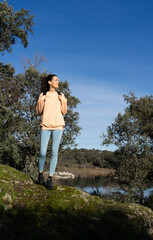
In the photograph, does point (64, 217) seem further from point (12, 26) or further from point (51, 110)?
Result: point (12, 26)

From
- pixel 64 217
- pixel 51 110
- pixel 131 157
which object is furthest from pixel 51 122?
pixel 131 157

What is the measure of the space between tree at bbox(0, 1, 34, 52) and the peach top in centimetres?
1716

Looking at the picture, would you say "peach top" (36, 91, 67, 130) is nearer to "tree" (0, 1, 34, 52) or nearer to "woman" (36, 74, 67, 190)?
"woman" (36, 74, 67, 190)

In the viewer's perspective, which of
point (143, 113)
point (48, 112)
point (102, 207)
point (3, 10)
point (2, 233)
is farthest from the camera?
point (143, 113)

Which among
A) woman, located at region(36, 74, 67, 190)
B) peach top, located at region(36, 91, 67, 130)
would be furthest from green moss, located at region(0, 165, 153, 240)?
peach top, located at region(36, 91, 67, 130)

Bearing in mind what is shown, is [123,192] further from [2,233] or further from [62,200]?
[2,233]

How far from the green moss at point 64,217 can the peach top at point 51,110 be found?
183 centimetres

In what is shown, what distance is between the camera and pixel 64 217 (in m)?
4.16

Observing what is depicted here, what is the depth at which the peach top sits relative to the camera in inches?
234

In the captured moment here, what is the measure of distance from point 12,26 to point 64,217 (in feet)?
68.8

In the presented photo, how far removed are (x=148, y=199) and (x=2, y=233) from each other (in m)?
22.9

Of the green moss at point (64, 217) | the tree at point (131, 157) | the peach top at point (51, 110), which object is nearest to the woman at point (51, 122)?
the peach top at point (51, 110)

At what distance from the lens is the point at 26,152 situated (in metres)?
22.2

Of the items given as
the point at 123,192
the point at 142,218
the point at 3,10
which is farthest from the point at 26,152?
the point at 142,218
